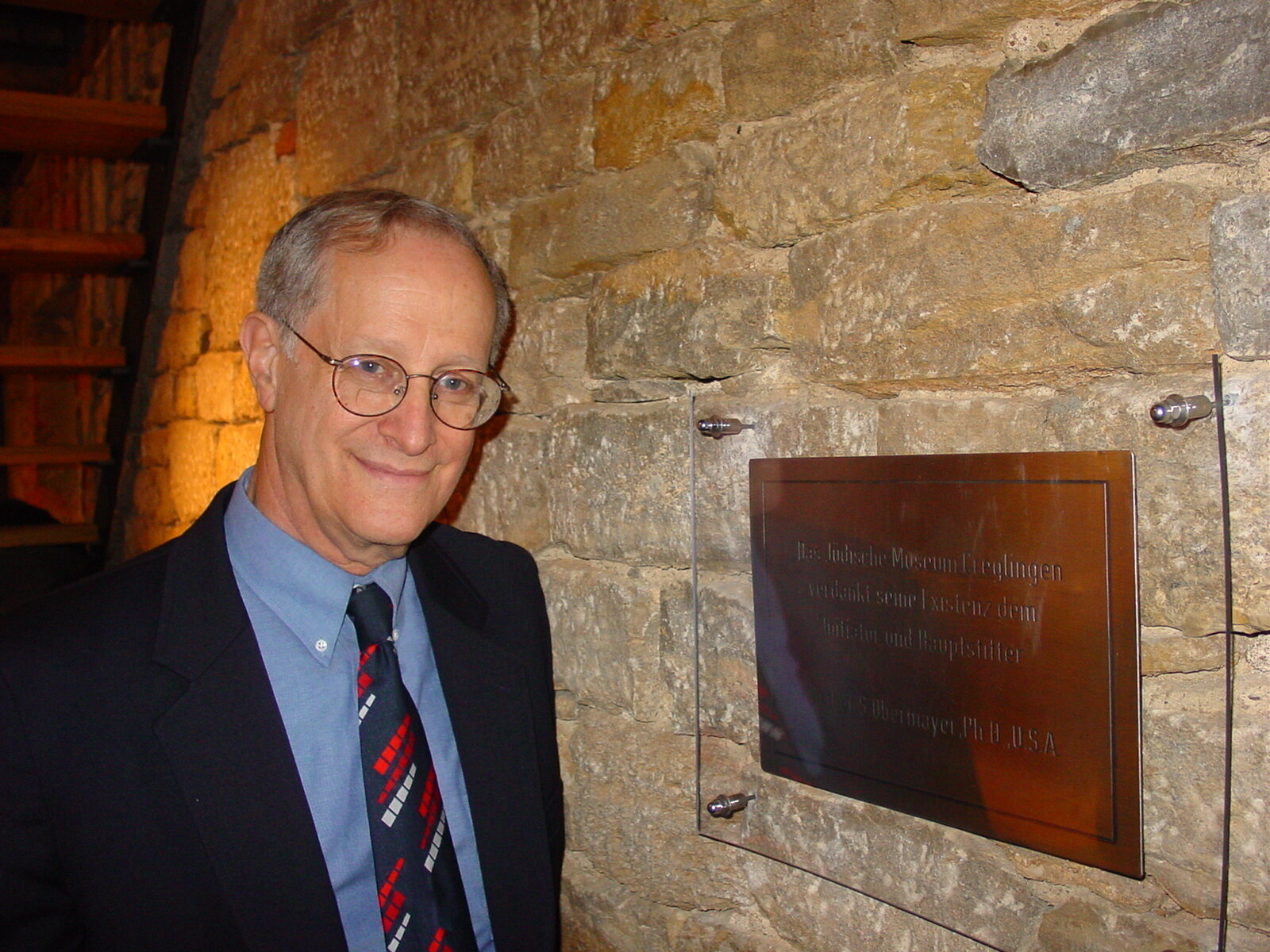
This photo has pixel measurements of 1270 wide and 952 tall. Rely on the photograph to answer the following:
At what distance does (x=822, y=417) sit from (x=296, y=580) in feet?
2.62

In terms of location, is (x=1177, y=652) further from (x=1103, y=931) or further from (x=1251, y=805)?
(x=1103, y=931)

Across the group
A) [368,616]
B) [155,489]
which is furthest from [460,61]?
[155,489]

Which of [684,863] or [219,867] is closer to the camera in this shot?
[219,867]

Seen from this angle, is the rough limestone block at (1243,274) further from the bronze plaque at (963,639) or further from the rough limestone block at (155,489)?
the rough limestone block at (155,489)

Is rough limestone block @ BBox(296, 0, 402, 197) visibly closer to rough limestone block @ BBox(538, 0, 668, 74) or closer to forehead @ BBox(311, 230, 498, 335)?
rough limestone block @ BBox(538, 0, 668, 74)

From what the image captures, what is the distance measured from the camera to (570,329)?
189 cm

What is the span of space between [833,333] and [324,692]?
896mm

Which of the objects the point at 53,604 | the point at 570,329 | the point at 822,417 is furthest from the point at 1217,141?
the point at 53,604

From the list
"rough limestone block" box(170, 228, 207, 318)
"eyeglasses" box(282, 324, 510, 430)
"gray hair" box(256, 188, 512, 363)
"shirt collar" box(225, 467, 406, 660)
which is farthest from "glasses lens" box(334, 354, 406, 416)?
"rough limestone block" box(170, 228, 207, 318)

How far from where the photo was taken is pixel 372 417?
140 cm

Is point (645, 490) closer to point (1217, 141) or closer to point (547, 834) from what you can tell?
point (547, 834)

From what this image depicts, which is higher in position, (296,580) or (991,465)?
(991,465)

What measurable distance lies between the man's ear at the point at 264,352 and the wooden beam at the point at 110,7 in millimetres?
2346

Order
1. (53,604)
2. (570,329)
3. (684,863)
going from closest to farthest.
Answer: (53,604) → (684,863) → (570,329)
